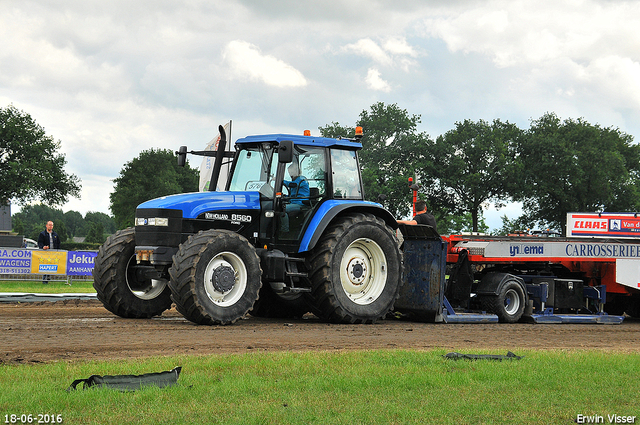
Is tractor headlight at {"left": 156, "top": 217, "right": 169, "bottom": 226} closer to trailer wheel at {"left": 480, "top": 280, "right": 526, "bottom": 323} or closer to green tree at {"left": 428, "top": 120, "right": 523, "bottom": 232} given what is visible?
trailer wheel at {"left": 480, "top": 280, "right": 526, "bottom": 323}

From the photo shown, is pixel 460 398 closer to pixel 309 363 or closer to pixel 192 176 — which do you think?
pixel 309 363

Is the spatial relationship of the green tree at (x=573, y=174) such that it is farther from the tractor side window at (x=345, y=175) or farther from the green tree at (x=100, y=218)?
the green tree at (x=100, y=218)

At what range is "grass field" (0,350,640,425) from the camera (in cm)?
446

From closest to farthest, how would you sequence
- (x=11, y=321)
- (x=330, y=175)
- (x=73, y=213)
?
(x=11, y=321), (x=330, y=175), (x=73, y=213)

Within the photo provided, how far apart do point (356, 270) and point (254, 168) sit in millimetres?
2193

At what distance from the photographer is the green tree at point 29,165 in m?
49.8

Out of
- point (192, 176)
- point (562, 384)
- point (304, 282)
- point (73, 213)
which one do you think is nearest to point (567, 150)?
point (192, 176)

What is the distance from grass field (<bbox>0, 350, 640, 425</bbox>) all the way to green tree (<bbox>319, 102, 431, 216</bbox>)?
42.0m

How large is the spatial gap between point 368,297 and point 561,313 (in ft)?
15.4

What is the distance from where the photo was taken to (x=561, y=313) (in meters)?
13.3

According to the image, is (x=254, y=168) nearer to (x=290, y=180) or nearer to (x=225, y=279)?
(x=290, y=180)

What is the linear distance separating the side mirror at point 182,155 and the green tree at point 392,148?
37.9 metres

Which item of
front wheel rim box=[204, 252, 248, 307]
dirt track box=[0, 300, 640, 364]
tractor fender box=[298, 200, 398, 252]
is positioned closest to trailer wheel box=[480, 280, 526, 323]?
dirt track box=[0, 300, 640, 364]

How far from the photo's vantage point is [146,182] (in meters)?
76.9
